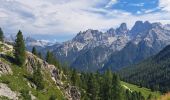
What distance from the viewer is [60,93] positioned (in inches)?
4451

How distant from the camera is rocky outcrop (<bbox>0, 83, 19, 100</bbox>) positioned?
72700mm

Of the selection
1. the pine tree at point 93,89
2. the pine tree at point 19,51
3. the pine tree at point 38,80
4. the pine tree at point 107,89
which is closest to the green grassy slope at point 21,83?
the pine tree at point 38,80

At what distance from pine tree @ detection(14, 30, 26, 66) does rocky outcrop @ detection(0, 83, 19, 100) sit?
22.1 meters

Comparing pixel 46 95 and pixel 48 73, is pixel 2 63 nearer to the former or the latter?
pixel 46 95

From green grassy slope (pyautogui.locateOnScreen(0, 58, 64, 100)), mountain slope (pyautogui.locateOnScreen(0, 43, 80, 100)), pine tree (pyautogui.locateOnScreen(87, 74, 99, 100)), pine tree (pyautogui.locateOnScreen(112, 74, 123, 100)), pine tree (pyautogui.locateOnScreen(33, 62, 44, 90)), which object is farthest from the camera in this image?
pine tree (pyautogui.locateOnScreen(87, 74, 99, 100))

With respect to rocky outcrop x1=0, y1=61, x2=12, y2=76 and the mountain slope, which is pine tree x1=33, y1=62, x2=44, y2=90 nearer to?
the mountain slope

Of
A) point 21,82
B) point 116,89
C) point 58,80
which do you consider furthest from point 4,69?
point 116,89

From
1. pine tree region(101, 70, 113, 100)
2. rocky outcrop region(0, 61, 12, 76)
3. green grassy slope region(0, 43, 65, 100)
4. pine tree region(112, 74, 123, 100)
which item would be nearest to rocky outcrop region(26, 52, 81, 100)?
green grassy slope region(0, 43, 65, 100)

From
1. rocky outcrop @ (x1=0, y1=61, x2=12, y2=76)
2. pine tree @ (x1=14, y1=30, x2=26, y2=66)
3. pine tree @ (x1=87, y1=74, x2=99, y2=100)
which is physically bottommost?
pine tree @ (x1=87, y1=74, x2=99, y2=100)

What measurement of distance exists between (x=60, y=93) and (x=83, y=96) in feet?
81.1

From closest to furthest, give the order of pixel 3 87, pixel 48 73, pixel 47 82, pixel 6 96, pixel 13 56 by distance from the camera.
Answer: pixel 6 96 → pixel 3 87 → pixel 13 56 → pixel 47 82 → pixel 48 73

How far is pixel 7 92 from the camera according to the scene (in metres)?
74.7

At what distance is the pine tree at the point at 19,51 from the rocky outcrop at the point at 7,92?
2209 cm

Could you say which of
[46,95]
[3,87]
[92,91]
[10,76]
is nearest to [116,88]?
[92,91]
